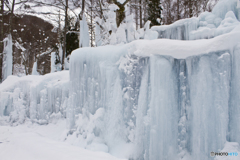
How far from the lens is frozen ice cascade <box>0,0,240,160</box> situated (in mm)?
2486

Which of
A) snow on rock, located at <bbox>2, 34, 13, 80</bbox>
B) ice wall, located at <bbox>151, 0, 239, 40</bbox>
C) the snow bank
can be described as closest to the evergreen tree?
ice wall, located at <bbox>151, 0, 239, 40</bbox>

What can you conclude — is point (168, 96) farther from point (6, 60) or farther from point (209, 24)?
point (6, 60)

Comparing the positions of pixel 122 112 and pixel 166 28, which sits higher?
pixel 166 28

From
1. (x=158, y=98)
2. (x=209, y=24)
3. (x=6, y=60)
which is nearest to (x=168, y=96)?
(x=158, y=98)

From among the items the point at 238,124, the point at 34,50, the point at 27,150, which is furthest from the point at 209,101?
the point at 34,50

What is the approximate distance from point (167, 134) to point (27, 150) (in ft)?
8.05

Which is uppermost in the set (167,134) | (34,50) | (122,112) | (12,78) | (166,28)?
(34,50)

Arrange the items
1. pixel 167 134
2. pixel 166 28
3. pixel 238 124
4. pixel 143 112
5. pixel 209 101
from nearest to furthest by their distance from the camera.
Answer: pixel 238 124 → pixel 209 101 → pixel 167 134 → pixel 143 112 → pixel 166 28

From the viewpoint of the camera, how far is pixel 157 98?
2900 mm

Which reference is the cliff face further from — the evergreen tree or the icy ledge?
the icy ledge

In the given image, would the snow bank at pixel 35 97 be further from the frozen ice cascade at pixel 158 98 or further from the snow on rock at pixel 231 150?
the snow on rock at pixel 231 150

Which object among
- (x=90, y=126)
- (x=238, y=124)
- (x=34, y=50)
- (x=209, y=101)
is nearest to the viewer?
(x=238, y=124)

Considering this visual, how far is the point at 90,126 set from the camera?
3715 millimetres

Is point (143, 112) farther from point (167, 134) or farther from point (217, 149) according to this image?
point (217, 149)
